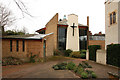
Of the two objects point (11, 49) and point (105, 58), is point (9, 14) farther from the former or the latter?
point (105, 58)

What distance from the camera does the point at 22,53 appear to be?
11.8 m

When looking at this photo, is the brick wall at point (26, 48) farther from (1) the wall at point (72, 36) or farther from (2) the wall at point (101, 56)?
(1) the wall at point (72, 36)

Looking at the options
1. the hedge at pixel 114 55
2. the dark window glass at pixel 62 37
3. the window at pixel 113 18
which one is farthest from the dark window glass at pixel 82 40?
the hedge at pixel 114 55

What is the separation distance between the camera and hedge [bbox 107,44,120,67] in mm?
8680

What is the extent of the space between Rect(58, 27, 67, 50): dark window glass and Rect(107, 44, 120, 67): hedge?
1185 cm

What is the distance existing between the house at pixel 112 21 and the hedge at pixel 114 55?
1.62 m

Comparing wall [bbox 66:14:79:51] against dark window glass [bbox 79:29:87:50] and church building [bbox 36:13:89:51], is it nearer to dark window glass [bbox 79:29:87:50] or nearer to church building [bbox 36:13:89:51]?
church building [bbox 36:13:89:51]

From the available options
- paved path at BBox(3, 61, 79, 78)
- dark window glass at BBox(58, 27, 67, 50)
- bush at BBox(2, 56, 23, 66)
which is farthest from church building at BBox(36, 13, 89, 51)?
paved path at BBox(3, 61, 79, 78)

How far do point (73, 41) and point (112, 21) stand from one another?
1071cm

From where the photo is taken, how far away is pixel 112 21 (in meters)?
11.7

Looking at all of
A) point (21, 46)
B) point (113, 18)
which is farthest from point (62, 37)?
point (113, 18)

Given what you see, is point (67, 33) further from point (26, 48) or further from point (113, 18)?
point (26, 48)

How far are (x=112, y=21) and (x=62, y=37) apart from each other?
1148 centimetres

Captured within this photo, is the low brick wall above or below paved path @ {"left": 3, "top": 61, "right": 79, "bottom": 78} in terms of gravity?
above
